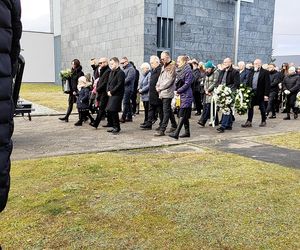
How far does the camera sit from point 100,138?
9211 millimetres

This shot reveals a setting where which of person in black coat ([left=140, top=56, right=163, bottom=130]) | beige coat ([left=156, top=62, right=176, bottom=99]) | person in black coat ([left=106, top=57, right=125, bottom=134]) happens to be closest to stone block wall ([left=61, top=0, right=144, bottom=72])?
person in black coat ([left=140, top=56, right=163, bottom=130])

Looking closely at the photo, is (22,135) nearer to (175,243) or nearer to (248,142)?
(248,142)

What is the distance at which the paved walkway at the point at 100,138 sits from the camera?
7848 mm

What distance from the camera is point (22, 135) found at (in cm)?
959

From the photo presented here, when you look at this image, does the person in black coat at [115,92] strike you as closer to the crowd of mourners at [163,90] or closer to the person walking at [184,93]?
the crowd of mourners at [163,90]

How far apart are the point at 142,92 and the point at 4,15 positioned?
9934mm

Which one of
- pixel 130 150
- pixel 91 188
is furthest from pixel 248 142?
pixel 91 188

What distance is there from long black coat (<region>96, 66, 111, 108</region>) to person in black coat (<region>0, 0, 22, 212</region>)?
828cm

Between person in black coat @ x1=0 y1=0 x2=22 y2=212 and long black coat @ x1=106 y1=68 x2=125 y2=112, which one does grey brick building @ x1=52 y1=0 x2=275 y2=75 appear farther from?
person in black coat @ x1=0 y1=0 x2=22 y2=212

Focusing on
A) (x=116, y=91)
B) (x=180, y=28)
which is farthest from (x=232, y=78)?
(x=180, y=28)

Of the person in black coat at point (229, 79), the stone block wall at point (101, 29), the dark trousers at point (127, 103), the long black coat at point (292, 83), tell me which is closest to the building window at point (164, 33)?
the stone block wall at point (101, 29)

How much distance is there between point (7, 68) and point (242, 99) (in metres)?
9.72

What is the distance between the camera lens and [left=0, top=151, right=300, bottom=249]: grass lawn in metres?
3.70

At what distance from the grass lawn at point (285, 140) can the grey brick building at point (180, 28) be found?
13984 millimetres
